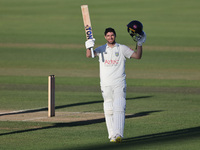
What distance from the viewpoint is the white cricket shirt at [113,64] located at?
10820 mm

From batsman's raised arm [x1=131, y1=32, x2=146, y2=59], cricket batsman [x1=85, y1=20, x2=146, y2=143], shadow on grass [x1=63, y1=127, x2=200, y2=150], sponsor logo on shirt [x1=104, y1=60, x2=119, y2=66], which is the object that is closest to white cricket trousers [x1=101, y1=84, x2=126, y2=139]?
cricket batsman [x1=85, y1=20, x2=146, y2=143]

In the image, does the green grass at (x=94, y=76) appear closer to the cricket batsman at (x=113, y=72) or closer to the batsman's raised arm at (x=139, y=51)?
the cricket batsman at (x=113, y=72)

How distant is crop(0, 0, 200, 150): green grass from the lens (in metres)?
11.7

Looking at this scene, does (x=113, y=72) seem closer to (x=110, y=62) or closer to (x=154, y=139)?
(x=110, y=62)

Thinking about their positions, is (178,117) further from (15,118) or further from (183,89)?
(183,89)

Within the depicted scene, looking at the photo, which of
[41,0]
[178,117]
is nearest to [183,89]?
[178,117]

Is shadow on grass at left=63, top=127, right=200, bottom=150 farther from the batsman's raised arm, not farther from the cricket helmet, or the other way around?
the cricket helmet

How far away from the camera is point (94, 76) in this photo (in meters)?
26.0

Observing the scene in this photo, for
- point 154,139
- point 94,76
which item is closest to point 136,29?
point 154,139

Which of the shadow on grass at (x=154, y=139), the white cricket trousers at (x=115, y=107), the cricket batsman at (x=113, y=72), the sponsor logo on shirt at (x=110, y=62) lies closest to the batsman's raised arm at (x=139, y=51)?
the cricket batsman at (x=113, y=72)

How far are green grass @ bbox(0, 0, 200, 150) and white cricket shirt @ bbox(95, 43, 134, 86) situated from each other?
3.63 ft

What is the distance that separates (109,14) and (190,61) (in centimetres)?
3060

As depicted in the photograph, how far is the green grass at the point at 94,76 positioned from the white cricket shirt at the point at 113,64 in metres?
1.11

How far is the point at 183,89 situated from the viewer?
21578 millimetres
